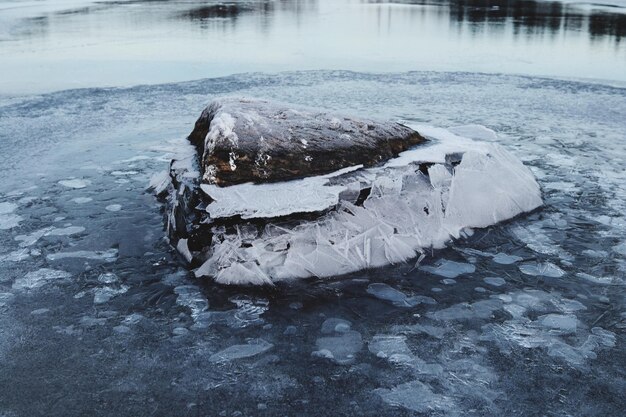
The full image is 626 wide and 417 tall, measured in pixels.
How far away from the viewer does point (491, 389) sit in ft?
7.93

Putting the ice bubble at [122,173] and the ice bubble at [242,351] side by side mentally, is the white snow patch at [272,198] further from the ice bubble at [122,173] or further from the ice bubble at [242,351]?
the ice bubble at [122,173]

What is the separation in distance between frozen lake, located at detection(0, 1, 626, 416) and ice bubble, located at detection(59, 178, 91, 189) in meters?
0.05

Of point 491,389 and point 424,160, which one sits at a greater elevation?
point 424,160

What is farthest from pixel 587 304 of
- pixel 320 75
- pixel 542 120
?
pixel 320 75

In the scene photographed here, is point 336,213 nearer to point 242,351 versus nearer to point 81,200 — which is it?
point 242,351

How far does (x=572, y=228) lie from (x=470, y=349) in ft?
5.70

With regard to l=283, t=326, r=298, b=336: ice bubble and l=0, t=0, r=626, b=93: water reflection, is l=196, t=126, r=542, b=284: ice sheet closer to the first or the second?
l=283, t=326, r=298, b=336: ice bubble

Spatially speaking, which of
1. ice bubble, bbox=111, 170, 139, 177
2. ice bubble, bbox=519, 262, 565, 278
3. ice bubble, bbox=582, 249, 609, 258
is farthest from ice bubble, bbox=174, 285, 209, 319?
ice bubble, bbox=582, 249, 609, 258

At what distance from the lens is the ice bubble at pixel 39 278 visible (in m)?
3.29

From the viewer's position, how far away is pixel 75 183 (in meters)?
4.89

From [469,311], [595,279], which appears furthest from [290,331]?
[595,279]

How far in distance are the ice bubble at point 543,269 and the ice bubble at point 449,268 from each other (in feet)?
1.01

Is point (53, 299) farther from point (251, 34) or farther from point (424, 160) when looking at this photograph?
point (251, 34)

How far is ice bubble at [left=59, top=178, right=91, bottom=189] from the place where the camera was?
4836 mm
